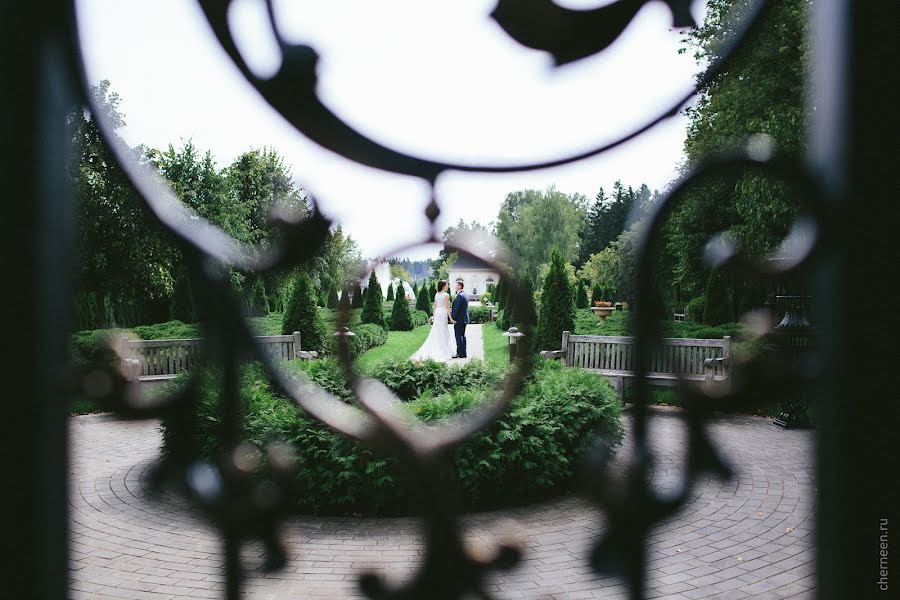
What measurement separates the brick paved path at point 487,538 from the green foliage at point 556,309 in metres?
5.41

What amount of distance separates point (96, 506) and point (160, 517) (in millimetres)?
774

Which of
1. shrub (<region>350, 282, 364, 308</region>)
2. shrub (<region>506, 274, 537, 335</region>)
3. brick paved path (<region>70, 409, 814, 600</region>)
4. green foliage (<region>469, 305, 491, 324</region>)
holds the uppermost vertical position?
shrub (<region>350, 282, 364, 308</region>)

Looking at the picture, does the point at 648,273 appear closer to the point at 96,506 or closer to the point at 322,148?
the point at 322,148

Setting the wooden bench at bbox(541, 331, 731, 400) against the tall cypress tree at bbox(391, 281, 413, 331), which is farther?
the tall cypress tree at bbox(391, 281, 413, 331)

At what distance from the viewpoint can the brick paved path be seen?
371 cm

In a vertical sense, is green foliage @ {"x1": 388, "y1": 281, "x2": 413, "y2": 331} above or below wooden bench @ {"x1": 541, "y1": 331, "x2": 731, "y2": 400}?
above

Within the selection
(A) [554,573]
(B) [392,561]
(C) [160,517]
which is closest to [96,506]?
(C) [160,517]

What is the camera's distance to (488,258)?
652mm

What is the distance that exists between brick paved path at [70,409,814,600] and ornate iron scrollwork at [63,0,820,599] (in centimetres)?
277

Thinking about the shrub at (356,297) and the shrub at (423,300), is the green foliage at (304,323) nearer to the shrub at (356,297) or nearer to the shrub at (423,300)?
→ the shrub at (356,297)

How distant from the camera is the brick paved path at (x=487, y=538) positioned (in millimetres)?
3705

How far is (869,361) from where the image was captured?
0.59 meters

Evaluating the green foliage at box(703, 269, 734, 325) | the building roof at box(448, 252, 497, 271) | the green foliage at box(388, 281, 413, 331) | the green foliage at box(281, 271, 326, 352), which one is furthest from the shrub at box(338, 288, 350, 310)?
the green foliage at box(388, 281, 413, 331)

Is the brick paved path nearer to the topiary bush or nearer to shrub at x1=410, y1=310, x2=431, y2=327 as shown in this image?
shrub at x1=410, y1=310, x2=431, y2=327
